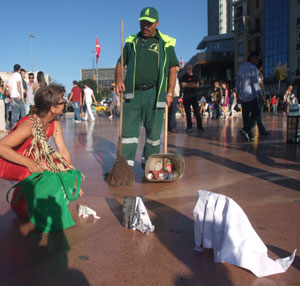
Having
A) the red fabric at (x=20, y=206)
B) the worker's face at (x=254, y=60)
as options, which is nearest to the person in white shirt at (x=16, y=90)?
the worker's face at (x=254, y=60)

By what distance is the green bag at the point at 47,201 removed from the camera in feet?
8.76

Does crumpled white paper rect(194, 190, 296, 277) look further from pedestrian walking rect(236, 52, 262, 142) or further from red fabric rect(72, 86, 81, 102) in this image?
Answer: red fabric rect(72, 86, 81, 102)

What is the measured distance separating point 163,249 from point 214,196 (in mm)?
503

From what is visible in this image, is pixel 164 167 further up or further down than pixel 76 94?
further down

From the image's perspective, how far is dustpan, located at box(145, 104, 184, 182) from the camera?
4.18 m

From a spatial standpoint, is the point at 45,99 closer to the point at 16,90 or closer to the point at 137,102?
the point at 137,102

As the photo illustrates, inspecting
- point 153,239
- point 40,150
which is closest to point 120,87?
point 40,150

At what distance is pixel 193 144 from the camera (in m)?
7.71

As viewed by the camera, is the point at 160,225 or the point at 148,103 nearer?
the point at 160,225

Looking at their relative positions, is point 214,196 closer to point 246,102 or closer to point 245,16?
point 246,102

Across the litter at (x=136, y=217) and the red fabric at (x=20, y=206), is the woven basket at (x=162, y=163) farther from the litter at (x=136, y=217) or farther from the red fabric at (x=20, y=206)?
the red fabric at (x=20, y=206)

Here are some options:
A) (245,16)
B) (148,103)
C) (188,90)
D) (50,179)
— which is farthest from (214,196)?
(245,16)

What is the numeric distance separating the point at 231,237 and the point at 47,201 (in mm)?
1417

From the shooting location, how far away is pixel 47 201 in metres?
2.71
